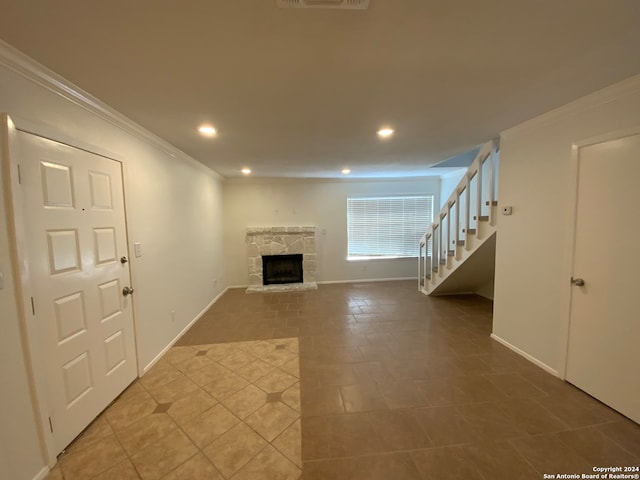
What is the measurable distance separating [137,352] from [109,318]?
1.86 feet

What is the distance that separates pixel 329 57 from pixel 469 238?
322cm

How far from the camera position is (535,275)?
2.56m

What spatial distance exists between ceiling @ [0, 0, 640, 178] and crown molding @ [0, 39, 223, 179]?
61mm

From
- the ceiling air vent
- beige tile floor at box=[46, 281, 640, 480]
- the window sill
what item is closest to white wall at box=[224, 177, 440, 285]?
the window sill

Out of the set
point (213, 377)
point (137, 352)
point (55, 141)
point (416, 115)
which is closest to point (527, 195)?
point (416, 115)

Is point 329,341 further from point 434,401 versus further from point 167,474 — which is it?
point 167,474

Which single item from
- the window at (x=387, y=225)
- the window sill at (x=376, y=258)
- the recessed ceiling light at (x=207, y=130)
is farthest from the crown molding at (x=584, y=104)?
the window sill at (x=376, y=258)

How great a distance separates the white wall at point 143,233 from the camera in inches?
53.2

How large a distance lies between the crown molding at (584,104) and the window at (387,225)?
3.39 meters

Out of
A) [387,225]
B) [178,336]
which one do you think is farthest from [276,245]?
[178,336]

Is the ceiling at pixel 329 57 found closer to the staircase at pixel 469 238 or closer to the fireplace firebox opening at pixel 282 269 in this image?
the staircase at pixel 469 238

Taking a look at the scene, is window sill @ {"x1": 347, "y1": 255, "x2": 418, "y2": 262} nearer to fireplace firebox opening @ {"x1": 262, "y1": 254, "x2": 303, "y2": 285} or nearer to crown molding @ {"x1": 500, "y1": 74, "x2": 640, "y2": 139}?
fireplace firebox opening @ {"x1": 262, "y1": 254, "x2": 303, "y2": 285}

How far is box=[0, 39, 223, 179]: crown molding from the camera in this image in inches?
52.7

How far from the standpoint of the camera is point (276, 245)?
18.8ft
